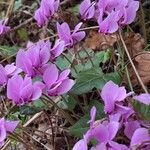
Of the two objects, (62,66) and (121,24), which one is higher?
(121,24)

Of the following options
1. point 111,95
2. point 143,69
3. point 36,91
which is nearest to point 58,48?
point 36,91

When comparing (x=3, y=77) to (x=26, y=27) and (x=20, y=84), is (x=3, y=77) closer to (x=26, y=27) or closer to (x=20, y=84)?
(x=20, y=84)

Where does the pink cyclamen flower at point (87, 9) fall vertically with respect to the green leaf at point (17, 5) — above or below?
above

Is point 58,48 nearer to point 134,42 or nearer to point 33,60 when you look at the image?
point 33,60

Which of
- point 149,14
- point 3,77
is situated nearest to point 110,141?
point 3,77

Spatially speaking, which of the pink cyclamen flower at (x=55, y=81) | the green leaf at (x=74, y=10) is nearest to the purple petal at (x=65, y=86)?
the pink cyclamen flower at (x=55, y=81)

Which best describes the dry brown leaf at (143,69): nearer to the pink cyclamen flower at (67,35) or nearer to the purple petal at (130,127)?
the pink cyclamen flower at (67,35)
